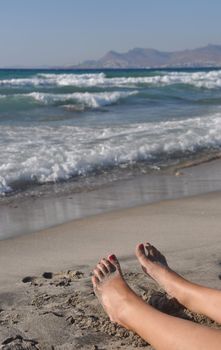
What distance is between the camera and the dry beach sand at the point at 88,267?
2.64m

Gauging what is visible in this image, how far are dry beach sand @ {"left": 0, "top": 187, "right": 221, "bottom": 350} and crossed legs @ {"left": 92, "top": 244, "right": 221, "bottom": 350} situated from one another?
67 millimetres

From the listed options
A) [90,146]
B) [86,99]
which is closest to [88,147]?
[90,146]

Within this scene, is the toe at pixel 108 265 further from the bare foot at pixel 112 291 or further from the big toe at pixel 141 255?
the big toe at pixel 141 255

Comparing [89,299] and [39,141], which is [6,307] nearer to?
[89,299]

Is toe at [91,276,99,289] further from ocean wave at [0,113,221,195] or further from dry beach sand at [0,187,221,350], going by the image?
ocean wave at [0,113,221,195]

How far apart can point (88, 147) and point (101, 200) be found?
2406 millimetres

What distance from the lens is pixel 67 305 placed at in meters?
2.92

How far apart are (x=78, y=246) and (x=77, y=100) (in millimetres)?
13951

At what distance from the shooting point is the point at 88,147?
7.82 metres

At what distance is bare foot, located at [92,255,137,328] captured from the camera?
2.66m

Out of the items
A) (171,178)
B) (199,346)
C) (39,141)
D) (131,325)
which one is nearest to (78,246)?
(131,325)

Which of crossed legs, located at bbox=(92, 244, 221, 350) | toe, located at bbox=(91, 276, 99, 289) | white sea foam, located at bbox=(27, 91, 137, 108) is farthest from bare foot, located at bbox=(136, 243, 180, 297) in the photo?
white sea foam, located at bbox=(27, 91, 137, 108)

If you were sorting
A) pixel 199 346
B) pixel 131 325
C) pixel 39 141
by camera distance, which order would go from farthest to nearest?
pixel 39 141 → pixel 131 325 → pixel 199 346

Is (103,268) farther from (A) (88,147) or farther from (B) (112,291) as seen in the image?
(A) (88,147)
